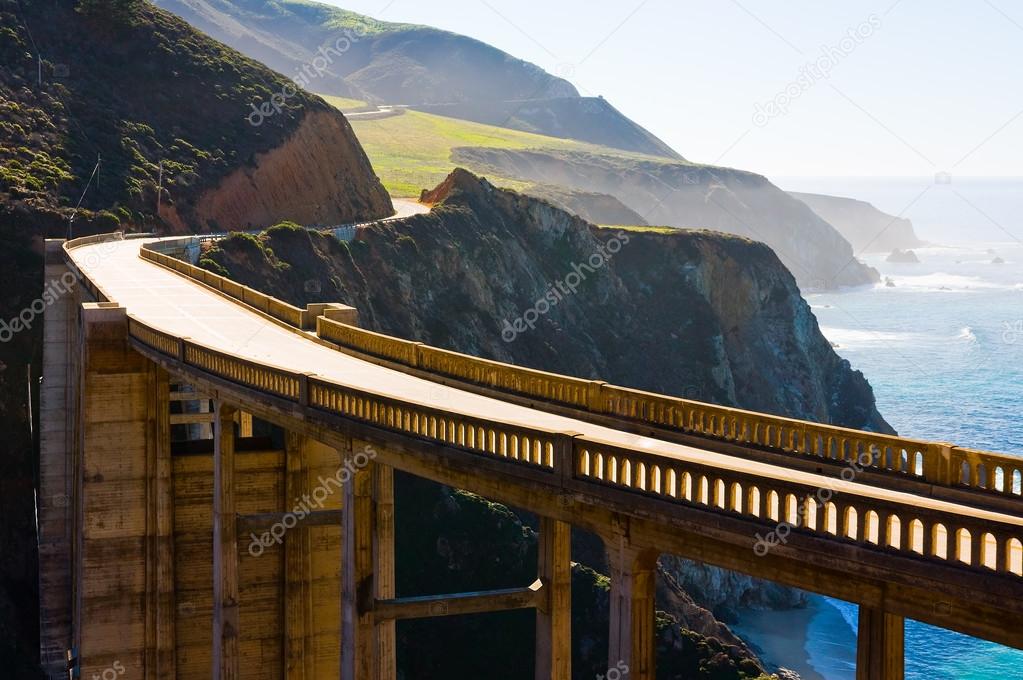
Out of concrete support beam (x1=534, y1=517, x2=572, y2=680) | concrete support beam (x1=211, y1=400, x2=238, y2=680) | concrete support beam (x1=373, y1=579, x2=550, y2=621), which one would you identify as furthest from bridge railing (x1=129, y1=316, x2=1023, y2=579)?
concrete support beam (x1=211, y1=400, x2=238, y2=680)

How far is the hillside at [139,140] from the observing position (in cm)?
7262

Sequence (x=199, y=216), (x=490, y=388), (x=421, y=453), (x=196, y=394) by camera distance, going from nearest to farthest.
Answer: (x=421, y=453)
(x=490, y=388)
(x=196, y=394)
(x=199, y=216)

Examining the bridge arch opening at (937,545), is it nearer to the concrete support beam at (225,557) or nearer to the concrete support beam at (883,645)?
the concrete support beam at (883,645)

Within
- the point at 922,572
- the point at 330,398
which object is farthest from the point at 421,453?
the point at 922,572

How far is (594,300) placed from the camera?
10562 cm

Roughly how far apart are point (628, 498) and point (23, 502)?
148 ft

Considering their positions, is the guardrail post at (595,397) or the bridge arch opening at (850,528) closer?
the bridge arch opening at (850,528)

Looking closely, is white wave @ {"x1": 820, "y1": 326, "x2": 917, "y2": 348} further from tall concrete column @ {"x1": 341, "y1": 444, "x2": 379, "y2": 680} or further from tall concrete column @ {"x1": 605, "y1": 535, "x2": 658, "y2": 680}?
tall concrete column @ {"x1": 605, "y1": 535, "x2": 658, "y2": 680}

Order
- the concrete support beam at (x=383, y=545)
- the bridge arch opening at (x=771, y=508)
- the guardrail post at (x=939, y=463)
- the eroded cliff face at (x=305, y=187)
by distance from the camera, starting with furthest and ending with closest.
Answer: the eroded cliff face at (x=305, y=187), the concrete support beam at (x=383, y=545), the guardrail post at (x=939, y=463), the bridge arch opening at (x=771, y=508)

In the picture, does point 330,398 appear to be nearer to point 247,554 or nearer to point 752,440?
Result: point 752,440

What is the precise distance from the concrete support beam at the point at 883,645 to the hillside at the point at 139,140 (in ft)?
168

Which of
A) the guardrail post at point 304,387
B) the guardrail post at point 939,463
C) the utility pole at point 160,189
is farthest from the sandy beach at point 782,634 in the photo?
the guardrail post at point 939,463

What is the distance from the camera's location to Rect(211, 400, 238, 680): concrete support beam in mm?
28250

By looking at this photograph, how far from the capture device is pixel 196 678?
32.8 m
